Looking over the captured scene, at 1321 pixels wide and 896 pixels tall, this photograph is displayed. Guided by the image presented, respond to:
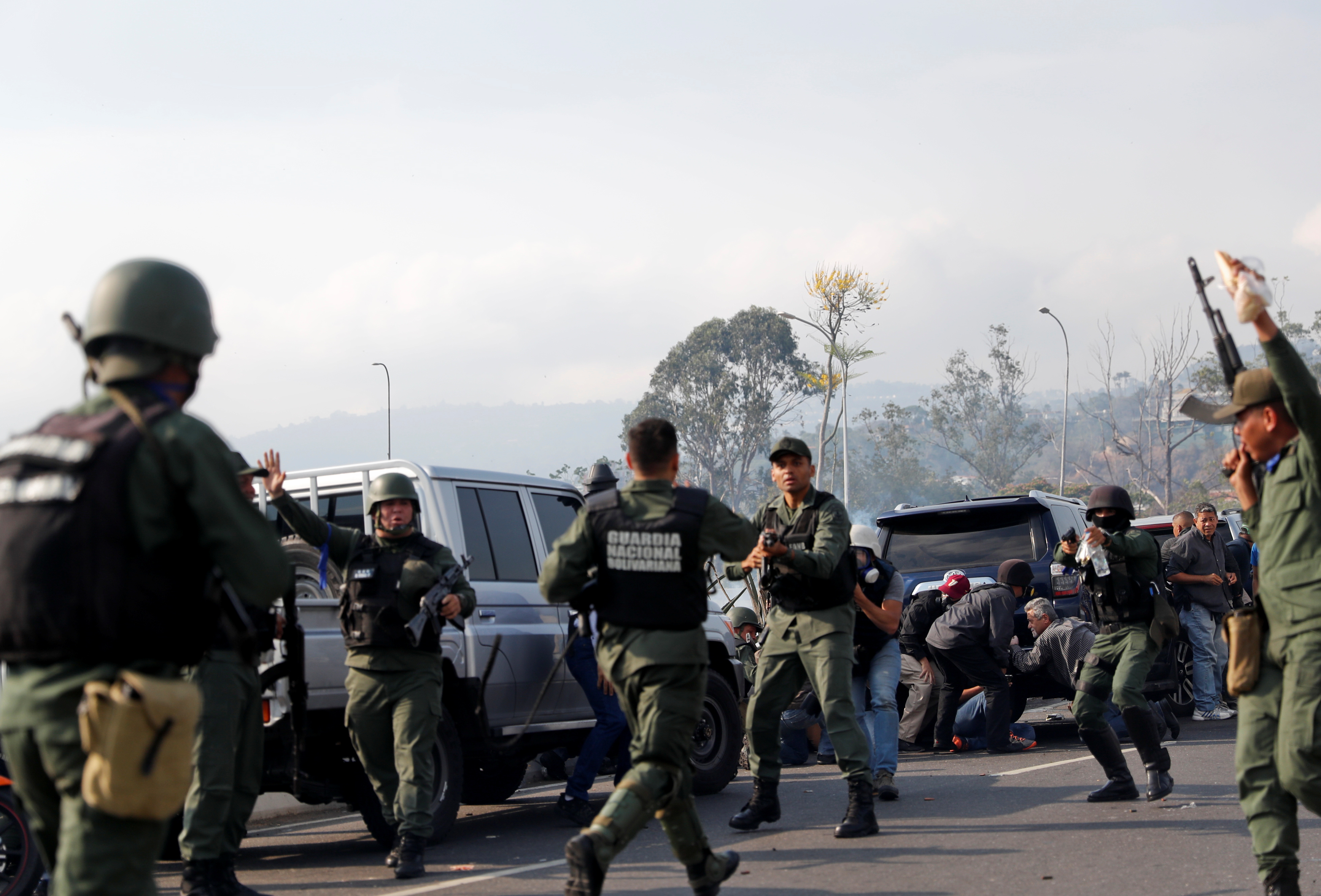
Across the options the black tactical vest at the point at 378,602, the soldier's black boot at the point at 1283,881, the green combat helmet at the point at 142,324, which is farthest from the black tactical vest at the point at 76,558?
the soldier's black boot at the point at 1283,881

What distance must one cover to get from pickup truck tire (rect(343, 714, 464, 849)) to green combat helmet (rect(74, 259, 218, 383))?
3.78 m

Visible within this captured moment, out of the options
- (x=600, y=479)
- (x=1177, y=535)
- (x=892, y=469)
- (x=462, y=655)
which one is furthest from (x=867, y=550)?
(x=892, y=469)

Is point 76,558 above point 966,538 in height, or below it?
above

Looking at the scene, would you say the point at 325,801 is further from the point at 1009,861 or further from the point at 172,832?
the point at 1009,861

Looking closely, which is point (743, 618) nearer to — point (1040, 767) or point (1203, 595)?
point (1040, 767)

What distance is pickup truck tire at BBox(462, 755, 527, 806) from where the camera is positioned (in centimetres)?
849

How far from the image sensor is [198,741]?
5492 mm

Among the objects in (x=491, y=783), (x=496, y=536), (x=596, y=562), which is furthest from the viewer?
(x=491, y=783)

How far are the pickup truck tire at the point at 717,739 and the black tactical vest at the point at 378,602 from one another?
102 inches

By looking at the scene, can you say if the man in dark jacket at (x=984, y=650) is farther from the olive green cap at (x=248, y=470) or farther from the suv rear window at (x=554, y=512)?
the olive green cap at (x=248, y=470)

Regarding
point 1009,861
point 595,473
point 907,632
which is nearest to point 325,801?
point 595,473

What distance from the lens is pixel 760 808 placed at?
22.7 feet

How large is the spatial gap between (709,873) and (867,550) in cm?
376

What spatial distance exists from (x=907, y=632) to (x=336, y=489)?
5.11 meters
